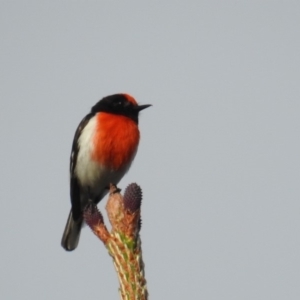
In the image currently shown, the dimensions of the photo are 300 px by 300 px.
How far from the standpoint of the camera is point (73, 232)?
22.6ft

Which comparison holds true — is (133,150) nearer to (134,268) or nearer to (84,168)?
(84,168)

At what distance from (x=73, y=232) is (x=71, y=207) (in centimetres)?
72

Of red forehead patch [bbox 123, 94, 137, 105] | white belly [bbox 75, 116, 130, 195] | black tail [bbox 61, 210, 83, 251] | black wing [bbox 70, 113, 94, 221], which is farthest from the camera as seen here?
red forehead patch [bbox 123, 94, 137, 105]

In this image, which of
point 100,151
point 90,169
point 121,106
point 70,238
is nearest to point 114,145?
point 100,151

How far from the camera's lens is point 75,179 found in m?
7.66

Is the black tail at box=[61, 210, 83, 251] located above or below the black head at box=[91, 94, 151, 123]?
below

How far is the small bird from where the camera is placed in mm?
7035

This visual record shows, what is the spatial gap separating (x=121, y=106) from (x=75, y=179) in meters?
1.10

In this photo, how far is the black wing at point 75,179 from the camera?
24.5ft

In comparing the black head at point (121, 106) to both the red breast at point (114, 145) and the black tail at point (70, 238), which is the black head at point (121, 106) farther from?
the black tail at point (70, 238)

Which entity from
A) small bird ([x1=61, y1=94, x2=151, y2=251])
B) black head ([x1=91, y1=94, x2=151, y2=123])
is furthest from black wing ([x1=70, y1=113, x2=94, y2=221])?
black head ([x1=91, y1=94, x2=151, y2=123])

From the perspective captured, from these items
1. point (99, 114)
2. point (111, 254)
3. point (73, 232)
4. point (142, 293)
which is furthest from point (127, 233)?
point (99, 114)

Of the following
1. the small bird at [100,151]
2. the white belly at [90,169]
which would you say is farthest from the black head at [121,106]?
the white belly at [90,169]

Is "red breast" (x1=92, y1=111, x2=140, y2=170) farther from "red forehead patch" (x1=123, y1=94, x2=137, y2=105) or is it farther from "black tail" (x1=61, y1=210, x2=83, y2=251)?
"black tail" (x1=61, y1=210, x2=83, y2=251)
